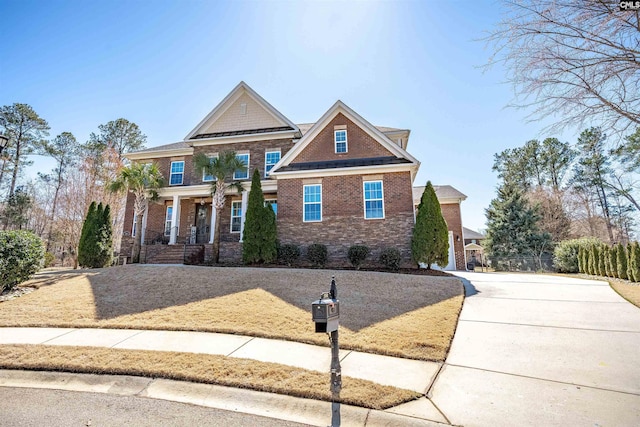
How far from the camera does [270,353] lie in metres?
4.95

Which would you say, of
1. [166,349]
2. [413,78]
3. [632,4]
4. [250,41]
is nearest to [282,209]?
[250,41]

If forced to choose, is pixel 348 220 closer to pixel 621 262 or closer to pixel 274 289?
pixel 274 289

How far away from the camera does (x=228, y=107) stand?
19.8 meters

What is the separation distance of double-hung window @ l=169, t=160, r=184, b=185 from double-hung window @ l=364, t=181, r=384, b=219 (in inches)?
503

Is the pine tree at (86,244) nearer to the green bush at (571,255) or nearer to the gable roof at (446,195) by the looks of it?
the gable roof at (446,195)

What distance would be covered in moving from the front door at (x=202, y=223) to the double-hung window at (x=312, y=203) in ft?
24.3

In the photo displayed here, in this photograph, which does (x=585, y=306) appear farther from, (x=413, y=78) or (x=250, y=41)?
(x=250, y=41)

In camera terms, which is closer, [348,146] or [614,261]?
[614,261]

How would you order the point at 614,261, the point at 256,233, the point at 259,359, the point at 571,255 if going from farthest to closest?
the point at 571,255
the point at 256,233
the point at 614,261
the point at 259,359

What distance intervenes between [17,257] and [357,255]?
12201 millimetres

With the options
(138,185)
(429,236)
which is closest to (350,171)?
(429,236)

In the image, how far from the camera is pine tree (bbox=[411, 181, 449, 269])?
1283cm

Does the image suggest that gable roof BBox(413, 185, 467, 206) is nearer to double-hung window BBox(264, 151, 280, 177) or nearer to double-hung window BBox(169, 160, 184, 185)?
double-hung window BBox(264, 151, 280, 177)

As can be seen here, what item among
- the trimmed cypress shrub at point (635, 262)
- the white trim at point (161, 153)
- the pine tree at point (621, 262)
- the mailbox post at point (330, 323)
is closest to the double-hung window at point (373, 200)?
the trimmed cypress shrub at point (635, 262)
